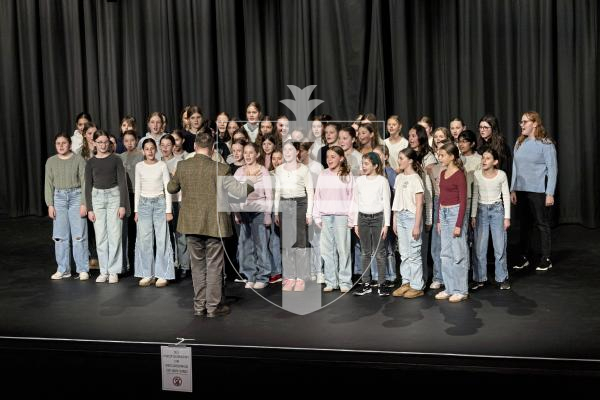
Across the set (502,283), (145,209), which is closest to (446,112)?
(502,283)

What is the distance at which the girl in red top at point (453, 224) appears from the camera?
601 cm

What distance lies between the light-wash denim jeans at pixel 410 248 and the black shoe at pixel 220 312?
136 centimetres

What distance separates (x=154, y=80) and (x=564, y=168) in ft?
15.5

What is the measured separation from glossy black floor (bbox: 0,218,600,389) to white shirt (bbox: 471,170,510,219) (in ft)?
2.10

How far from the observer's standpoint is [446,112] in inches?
357

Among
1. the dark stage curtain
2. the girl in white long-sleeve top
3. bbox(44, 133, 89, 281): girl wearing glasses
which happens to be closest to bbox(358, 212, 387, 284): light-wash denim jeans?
the girl in white long-sleeve top

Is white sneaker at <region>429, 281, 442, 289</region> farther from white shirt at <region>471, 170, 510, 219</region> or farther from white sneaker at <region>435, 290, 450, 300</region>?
white shirt at <region>471, 170, 510, 219</region>

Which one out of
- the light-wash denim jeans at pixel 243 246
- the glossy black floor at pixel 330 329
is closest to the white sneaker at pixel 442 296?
the glossy black floor at pixel 330 329

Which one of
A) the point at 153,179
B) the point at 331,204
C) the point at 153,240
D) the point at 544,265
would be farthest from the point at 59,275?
the point at 544,265

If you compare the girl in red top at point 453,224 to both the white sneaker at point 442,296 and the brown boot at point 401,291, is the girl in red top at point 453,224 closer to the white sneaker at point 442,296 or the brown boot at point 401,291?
the white sneaker at point 442,296

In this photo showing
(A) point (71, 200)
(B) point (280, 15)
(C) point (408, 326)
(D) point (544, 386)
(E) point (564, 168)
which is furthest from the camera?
(B) point (280, 15)

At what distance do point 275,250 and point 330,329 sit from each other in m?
1.54

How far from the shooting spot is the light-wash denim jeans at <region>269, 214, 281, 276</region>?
22.3 ft

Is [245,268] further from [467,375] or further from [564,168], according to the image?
[564,168]
